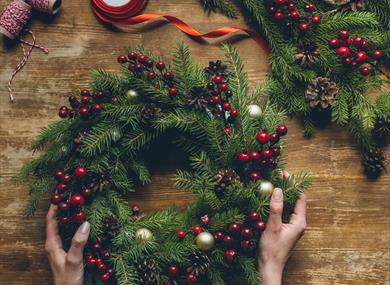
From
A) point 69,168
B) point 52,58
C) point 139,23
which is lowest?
point 69,168

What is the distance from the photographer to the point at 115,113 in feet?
5.34

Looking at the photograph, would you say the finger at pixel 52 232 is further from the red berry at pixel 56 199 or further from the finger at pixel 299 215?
the finger at pixel 299 215

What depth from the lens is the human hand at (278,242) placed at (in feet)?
5.33

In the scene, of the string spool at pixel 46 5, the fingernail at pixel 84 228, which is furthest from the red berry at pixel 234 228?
the string spool at pixel 46 5

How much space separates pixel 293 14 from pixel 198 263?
2.61 feet

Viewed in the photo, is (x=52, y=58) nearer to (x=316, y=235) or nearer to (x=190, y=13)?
(x=190, y=13)

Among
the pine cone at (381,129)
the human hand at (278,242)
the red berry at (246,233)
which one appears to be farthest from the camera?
the pine cone at (381,129)

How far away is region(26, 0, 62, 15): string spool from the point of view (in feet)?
5.84

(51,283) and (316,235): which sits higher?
(316,235)

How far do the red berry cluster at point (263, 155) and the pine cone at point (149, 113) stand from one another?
0.89ft

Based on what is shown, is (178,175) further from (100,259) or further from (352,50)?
(352,50)

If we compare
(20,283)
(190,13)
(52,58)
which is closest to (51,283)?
(20,283)

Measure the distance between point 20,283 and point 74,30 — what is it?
86 cm

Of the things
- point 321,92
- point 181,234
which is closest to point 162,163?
point 181,234
